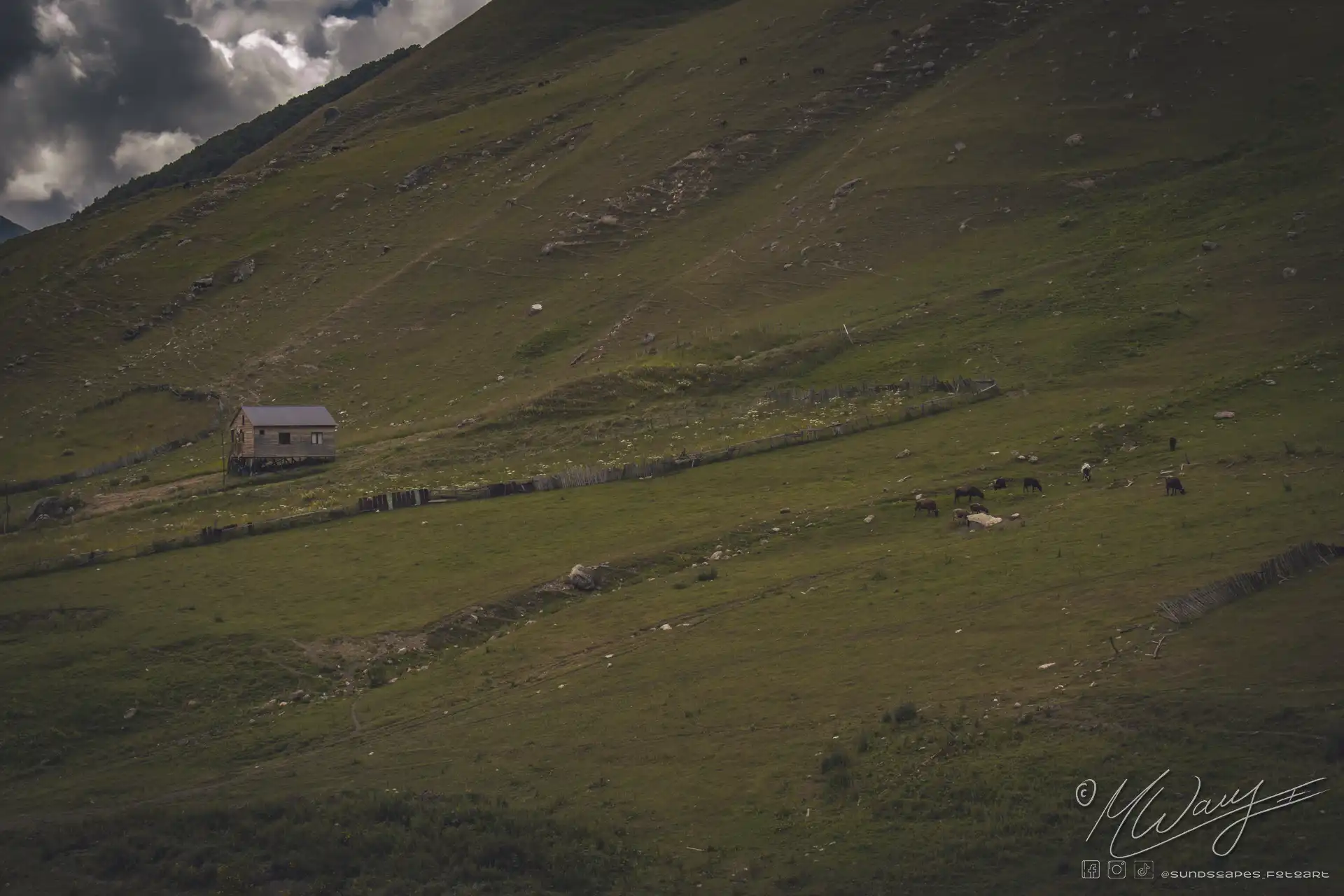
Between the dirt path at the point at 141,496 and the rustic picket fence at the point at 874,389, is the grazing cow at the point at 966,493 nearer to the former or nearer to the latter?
the rustic picket fence at the point at 874,389

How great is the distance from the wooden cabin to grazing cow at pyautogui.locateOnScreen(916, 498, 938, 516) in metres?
44.1

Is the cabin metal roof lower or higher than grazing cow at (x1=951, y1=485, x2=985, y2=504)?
higher

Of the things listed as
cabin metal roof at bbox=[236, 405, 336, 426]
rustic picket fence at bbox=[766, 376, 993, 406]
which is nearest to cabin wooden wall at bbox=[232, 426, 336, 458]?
cabin metal roof at bbox=[236, 405, 336, 426]

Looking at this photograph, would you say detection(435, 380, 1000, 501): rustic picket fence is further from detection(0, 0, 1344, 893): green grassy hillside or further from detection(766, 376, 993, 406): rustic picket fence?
detection(766, 376, 993, 406): rustic picket fence

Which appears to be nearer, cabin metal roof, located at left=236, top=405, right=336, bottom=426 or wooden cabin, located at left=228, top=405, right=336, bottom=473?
wooden cabin, located at left=228, top=405, right=336, bottom=473

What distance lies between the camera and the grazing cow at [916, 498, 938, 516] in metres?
57.9

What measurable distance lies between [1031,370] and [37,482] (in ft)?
226

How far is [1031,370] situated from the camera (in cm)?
8025

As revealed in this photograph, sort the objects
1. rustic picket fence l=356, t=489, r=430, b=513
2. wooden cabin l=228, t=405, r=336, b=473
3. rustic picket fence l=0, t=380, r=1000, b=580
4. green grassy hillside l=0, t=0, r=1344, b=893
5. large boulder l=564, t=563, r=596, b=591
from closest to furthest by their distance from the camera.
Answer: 1. green grassy hillside l=0, t=0, r=1344, b=893
2. large boulder l=564, t=563, r=596, b=591
3. rustic picket fence l=0, t=380, r=1000, b=580
4. rustic picket fence l=356, t=489, r=430, b=513
5. wooden cabin l=228, t=405, r=336, b=473

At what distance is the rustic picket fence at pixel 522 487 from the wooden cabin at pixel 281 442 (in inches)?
691

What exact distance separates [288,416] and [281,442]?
2140 millimetres

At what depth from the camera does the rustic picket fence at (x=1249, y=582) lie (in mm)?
38625

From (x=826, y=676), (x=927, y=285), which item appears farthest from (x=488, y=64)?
(x=826, y=676)

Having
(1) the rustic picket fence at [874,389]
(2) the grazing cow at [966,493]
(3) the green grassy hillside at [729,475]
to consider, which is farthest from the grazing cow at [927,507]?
(1) the rustic picket fence at [874,389]
